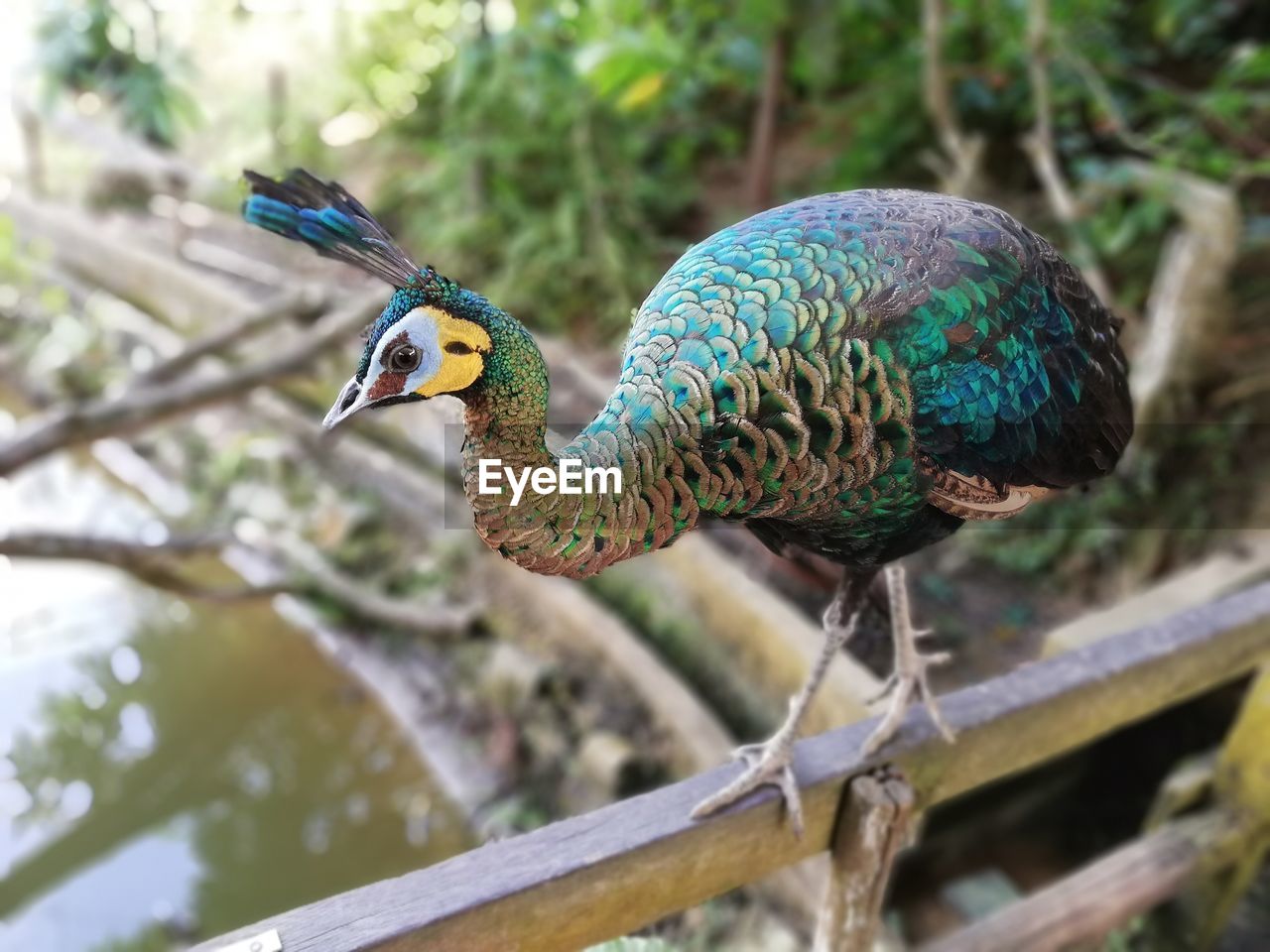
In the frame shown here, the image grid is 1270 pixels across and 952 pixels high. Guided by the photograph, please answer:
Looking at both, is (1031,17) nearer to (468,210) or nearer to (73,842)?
(468,210)

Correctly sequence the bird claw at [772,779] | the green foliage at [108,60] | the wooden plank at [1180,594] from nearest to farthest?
the bird claw at [772,779] → the wooden plank at [1180,594] → the green foliage at [108,60]

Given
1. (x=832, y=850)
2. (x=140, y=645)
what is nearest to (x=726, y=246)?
(x=832, y=850)

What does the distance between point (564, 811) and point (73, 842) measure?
1.90m

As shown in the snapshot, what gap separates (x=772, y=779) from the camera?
1438 mm

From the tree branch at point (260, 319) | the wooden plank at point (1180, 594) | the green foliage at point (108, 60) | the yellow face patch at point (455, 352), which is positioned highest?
the green foliage at point (108, 60)

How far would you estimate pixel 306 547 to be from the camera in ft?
15.1

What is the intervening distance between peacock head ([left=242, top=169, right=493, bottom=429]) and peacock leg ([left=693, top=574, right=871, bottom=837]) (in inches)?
31.5

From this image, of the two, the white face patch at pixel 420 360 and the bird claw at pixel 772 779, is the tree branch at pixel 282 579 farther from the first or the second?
the white face patch at pixel 420 360

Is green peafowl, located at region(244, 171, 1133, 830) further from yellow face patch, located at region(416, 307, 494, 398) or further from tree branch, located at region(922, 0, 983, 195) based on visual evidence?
tree branch, located at region(922, 0, 983, 195)

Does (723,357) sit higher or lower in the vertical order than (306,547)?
higher

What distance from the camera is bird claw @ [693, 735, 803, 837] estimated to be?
A: 1383 millimetres

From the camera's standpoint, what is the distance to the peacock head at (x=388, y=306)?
0.82 meters

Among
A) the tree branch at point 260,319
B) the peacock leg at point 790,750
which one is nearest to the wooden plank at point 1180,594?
the peacock leg at point 790,750

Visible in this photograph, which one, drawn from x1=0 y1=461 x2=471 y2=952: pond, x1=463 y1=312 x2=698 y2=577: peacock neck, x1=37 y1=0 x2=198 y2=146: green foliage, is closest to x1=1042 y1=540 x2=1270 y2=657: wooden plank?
x1=463 y1=312 x2=698 y2=577: peacock neck
